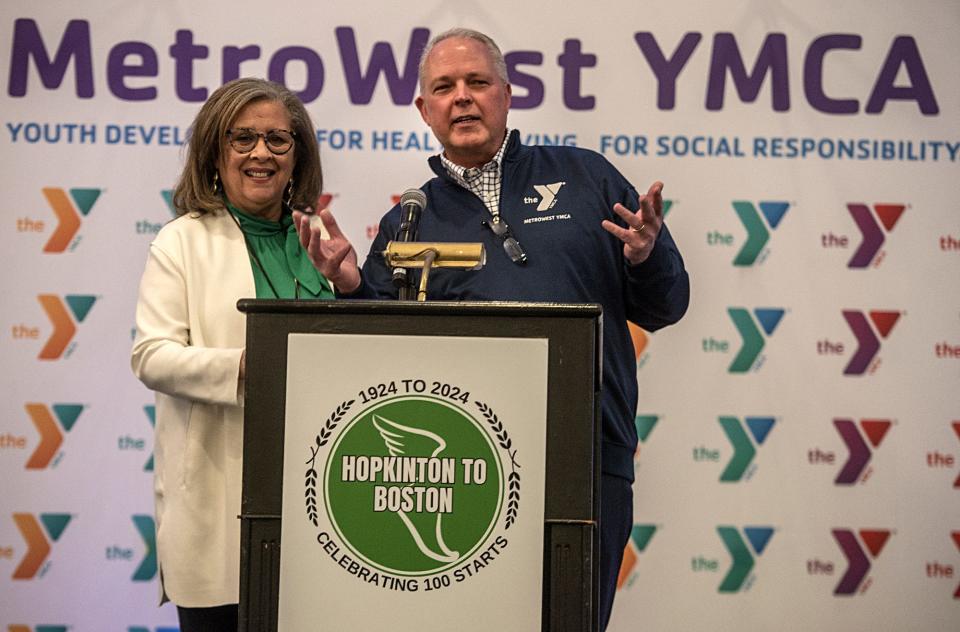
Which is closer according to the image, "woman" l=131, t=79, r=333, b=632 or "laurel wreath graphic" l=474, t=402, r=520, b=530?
"laurel wreath graphic" l=474, t=402, r=520, b=530

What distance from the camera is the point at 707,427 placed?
373 cm

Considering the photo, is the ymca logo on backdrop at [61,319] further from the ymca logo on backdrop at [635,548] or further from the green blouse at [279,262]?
the ymca logo on backdrop at [635,548]

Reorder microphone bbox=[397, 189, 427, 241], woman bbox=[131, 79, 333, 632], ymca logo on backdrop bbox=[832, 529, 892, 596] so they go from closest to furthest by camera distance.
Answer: microphone bbox=[397, 189, 427, 241]
woman bbox=[131, 79, 333, 632]
ymca logo on backdrop bbox=[832, 529, 892, 596]

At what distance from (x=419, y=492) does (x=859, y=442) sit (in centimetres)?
252

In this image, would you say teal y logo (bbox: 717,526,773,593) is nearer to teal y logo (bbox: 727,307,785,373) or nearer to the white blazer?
teal y logo (bbox: 727,307,785,373)

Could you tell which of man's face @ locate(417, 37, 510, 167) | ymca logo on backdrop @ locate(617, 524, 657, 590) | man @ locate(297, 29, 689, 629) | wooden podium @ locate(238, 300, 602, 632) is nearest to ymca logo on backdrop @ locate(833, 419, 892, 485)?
ymca logo on backdrop @ locate(617, 524, 657, 590)

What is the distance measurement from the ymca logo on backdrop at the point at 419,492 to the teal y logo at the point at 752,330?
2.28 metres

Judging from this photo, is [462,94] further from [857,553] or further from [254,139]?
[857,553]

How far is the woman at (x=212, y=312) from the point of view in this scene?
213 centimetres

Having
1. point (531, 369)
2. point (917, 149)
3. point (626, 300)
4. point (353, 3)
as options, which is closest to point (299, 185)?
point (626, 300)

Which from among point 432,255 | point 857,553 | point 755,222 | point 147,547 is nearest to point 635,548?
point 857,553

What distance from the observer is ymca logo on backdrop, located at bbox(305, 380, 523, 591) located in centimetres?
160

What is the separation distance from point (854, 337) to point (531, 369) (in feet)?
7.91

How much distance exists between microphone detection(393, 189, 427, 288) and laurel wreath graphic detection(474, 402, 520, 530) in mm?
347
